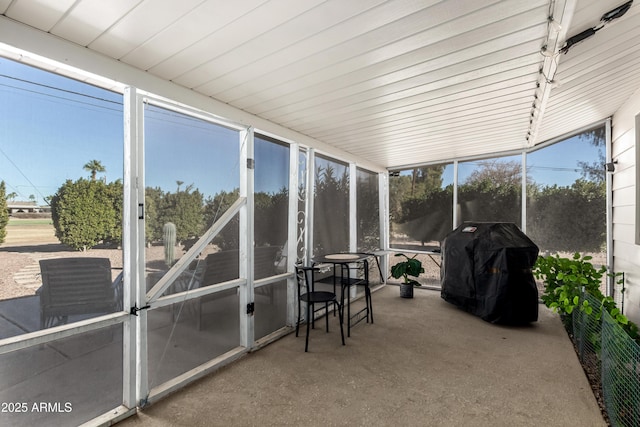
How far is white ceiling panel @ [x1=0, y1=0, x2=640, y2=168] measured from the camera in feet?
4.90

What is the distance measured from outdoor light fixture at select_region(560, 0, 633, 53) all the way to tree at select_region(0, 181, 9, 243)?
3.23 meters

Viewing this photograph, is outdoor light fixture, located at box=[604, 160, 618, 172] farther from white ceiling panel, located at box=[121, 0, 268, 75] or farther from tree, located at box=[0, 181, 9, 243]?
tree, located at box=[0, 181, 9, 243]

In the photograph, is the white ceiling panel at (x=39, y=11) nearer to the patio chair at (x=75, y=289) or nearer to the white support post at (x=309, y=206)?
the patio chair at (x=75, y=289)

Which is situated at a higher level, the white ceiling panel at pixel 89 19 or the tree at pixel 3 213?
the white ceiling panel at pixel 89 19

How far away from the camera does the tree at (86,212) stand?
1837mm

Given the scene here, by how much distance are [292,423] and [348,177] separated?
3.52 metres

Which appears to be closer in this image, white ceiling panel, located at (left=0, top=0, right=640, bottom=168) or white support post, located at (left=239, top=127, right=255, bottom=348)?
white ceiling panel, located at (left=0, top=0, right=640, bottom=168)

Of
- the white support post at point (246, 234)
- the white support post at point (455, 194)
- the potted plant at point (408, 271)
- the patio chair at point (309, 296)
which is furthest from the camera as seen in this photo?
the white support post at point (455, 194)

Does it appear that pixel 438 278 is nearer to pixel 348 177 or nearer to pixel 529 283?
pixel 529 283

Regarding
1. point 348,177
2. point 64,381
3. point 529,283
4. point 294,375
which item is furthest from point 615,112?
point 64,381

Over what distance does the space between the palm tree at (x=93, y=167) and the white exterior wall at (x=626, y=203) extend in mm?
4489

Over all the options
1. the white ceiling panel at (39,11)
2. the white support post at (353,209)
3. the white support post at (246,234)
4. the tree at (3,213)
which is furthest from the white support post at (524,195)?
the tree at (3,213)

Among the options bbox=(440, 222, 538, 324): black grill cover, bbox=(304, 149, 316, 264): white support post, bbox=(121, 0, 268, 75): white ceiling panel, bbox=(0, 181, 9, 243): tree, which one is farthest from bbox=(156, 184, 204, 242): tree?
bbox=(440, 222, 538, 324): black grill cover

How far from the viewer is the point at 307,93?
2.54 m
